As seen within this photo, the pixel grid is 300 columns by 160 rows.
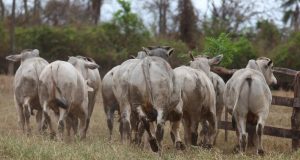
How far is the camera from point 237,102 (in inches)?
441

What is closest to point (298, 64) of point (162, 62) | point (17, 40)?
point (17, 40)

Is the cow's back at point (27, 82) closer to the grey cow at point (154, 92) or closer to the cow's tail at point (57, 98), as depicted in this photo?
the cow's tail at point (57, 98)

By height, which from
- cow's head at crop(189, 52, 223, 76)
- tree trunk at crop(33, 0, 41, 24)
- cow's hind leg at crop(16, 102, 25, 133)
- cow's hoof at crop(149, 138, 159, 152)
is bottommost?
cow's hind leg at crop(16, 102, 25, 133)

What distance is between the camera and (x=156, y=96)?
9.84 metres

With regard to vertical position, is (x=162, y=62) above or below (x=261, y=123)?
above

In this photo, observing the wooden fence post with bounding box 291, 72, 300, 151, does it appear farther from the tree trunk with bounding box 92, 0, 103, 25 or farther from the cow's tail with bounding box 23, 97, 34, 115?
the tree trunk with bounding box 92, 0, 103, 25

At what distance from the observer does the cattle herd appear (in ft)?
33.0

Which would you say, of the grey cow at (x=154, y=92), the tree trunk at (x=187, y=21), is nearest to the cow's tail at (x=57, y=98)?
the grey cow at (x=154, y=92)

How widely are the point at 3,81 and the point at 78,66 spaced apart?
14.4m

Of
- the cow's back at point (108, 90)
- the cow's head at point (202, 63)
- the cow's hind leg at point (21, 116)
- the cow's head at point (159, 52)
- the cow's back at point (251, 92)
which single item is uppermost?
the cow's head at point (159, 52)

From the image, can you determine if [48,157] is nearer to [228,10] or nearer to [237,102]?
[237,102]

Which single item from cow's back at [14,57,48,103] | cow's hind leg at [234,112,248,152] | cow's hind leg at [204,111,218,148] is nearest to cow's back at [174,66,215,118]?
cow's hind leg at [204,111,218,148]

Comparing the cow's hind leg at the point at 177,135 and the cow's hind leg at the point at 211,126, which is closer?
the cow's hind leg at the point at 177,135

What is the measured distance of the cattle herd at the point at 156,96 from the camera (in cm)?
1005
